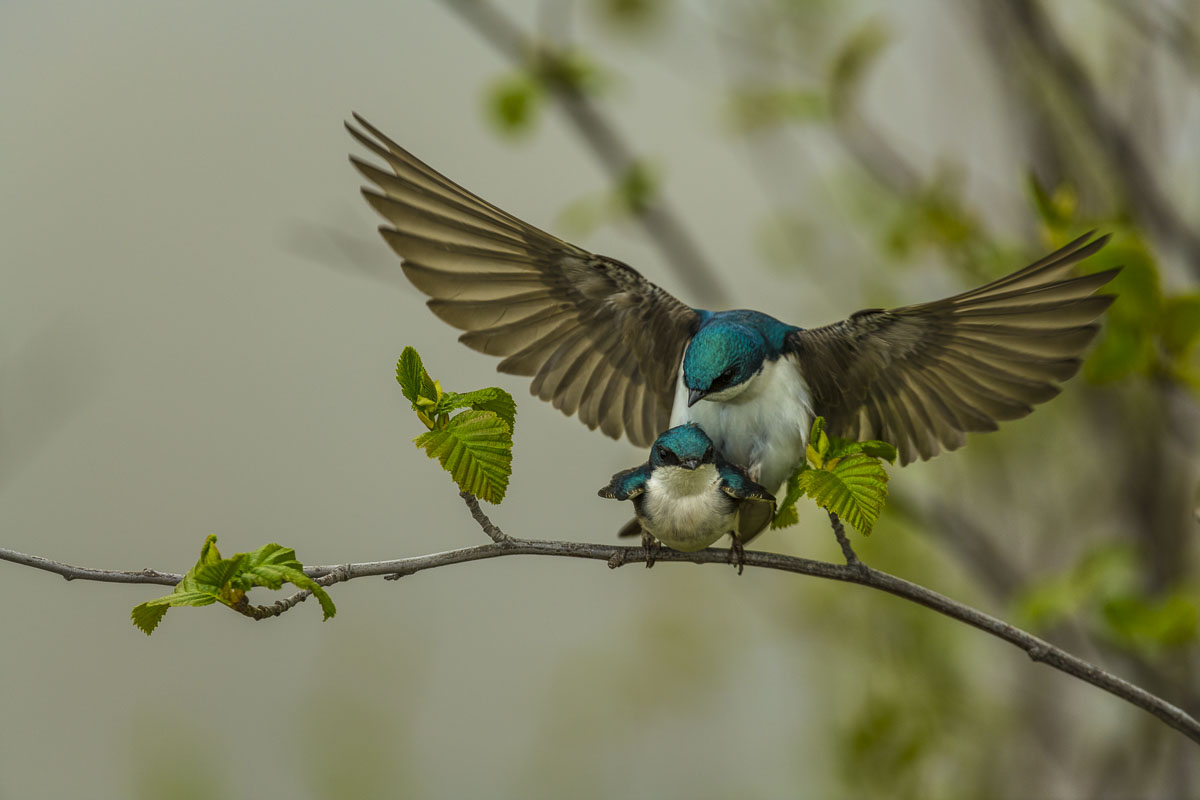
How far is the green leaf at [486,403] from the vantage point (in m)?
0.75

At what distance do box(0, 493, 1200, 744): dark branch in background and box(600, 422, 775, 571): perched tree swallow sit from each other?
0.06m

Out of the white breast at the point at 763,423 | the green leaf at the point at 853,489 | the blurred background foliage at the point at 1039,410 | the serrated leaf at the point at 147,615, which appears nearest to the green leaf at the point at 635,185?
the blurred background foliage at the point at 1039,410

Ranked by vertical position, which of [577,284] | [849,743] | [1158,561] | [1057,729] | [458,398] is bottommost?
[458,398]

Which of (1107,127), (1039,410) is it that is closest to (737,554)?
(1107,127)

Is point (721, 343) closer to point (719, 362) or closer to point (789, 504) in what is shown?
point (719, 362)

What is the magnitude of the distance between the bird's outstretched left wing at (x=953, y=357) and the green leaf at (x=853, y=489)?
0.57 ft

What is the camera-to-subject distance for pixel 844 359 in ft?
3.21

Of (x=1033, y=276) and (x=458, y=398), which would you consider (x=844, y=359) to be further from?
(x=458, y=398)

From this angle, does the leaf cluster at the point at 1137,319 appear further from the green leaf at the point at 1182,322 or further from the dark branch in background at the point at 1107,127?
the dark branch in background at the point at 1107,127

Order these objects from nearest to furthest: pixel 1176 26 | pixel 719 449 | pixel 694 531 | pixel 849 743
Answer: pixel 694 531 < pixel 719 449 < pixel 1176 26 < pixel 849 743

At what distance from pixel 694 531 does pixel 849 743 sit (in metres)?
0.81

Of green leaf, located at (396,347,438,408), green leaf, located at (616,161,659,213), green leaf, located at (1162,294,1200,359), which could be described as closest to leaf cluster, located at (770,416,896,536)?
green leaf, located at (396,347,438,408)

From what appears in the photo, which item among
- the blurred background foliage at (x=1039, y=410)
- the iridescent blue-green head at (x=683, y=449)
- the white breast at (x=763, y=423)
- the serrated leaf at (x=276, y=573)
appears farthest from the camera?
the blurred background foliage at (x=1039, y=410)

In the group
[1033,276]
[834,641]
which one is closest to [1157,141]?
[834,641]
